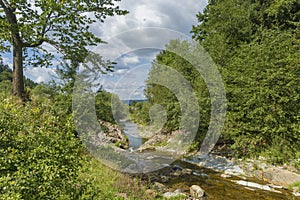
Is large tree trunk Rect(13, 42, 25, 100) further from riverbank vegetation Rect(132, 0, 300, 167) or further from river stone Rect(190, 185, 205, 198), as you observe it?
riverbank vegetation Rect(132, 0, 300, 167)

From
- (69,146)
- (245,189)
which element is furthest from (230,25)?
(69,146)

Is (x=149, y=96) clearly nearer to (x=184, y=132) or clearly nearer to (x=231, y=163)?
(x=184, y=132)

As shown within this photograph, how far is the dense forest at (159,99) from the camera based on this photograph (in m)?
3.21

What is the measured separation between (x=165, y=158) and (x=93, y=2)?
386 inches

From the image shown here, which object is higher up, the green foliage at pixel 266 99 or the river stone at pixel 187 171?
the green foliage at pixel 266 99

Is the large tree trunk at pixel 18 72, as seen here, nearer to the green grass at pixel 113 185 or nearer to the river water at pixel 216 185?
the green grass at pixel 113 185

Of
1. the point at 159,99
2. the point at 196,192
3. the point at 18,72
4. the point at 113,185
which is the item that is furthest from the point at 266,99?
the point at 18,72

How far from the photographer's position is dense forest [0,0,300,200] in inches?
126

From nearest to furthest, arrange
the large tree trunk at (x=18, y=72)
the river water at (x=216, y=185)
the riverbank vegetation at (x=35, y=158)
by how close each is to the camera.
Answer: the riverbank vegetation at (x=35, y=158), the river water at (x=216, y=185), the large tree trunk at (x=18, y=72)

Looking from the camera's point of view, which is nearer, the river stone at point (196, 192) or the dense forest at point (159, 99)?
the dense forest at point (159, 99)

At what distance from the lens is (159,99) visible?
18281mm

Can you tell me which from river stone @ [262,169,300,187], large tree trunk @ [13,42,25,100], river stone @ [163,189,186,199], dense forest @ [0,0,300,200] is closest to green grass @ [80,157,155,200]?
dense forest @ [0,0,300,200]

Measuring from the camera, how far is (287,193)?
7.91m

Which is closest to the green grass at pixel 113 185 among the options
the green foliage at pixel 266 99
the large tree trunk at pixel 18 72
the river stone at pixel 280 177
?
the large tree trunk at pixel 18 72
